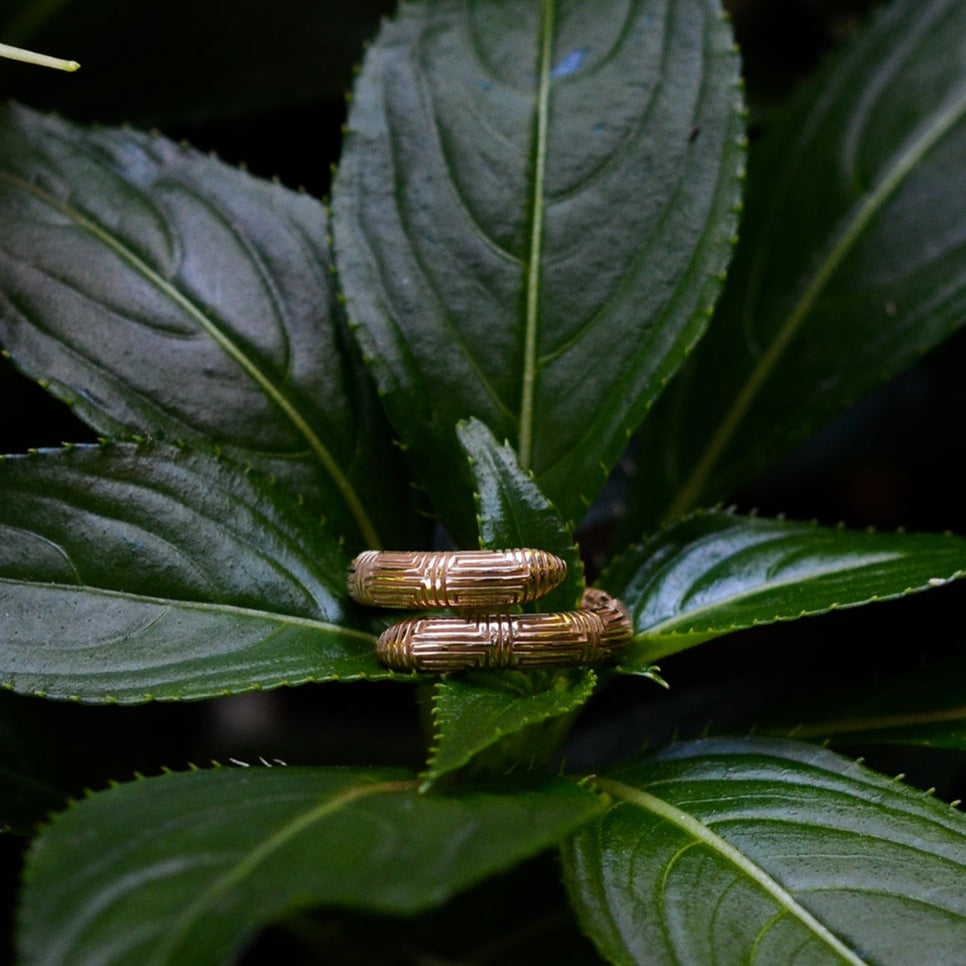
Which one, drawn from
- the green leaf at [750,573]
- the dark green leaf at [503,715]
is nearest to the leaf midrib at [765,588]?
the green leaf at [750,573]

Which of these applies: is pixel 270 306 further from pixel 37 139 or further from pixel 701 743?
pixel 701 743

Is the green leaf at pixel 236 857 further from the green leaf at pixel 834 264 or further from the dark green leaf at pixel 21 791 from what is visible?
the green leaf at pixel 834 264

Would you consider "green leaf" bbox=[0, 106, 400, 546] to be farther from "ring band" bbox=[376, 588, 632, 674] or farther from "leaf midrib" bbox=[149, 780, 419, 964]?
"leaf midrib" bbox=[149, 780, 419, 964]

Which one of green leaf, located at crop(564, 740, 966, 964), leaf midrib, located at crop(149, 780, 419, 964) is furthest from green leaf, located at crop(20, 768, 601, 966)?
green leaf, located at crop(564, 740, 966, 964)

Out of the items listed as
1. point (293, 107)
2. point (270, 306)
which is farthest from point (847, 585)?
point (293, 107)

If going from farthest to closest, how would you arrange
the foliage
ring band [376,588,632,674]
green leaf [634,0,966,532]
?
green leaf [634,0,966,532] < ring band [376,588,632,674] < the foliage

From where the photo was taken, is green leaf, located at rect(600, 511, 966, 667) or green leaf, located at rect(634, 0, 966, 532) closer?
green leaf, located at rect(600, 511, 966, 667)
